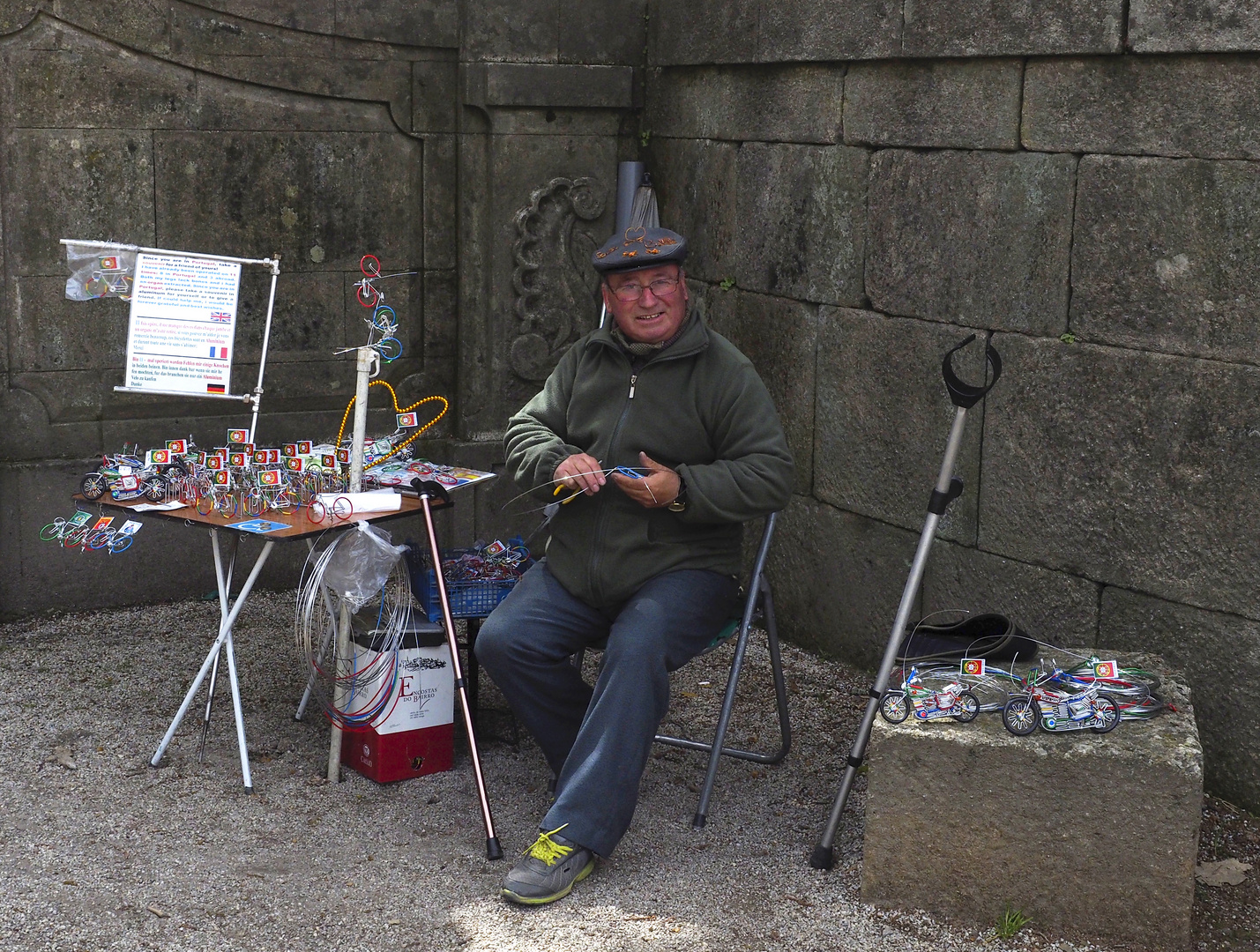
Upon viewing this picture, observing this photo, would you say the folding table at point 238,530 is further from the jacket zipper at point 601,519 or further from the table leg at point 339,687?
the jacket zipper at point 601,519

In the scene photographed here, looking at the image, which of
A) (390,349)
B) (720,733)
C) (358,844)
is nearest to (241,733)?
(358,844)

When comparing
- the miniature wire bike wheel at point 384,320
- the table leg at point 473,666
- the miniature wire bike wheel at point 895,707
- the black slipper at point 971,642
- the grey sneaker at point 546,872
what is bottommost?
the grey sneaker at point 546,872

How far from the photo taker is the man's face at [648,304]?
4.21 metres

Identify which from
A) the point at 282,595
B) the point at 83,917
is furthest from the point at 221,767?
the point at 282,595

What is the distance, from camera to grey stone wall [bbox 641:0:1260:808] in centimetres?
420

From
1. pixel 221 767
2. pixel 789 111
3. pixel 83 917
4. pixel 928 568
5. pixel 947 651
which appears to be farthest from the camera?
pixel 789 111

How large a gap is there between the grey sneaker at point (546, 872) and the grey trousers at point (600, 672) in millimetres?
34

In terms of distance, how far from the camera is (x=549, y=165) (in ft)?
20.8

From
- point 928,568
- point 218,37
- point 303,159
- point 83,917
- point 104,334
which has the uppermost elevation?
point 218,37

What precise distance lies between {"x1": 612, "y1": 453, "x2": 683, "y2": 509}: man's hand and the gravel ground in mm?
968

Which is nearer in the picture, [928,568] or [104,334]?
[928,568]

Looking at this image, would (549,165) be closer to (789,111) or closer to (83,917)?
(789,111)

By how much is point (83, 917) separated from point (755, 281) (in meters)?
3.46

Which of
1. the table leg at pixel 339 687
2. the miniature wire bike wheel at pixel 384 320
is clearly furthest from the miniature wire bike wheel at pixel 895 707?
the miniature wire bike wheel at pixel 384 320
